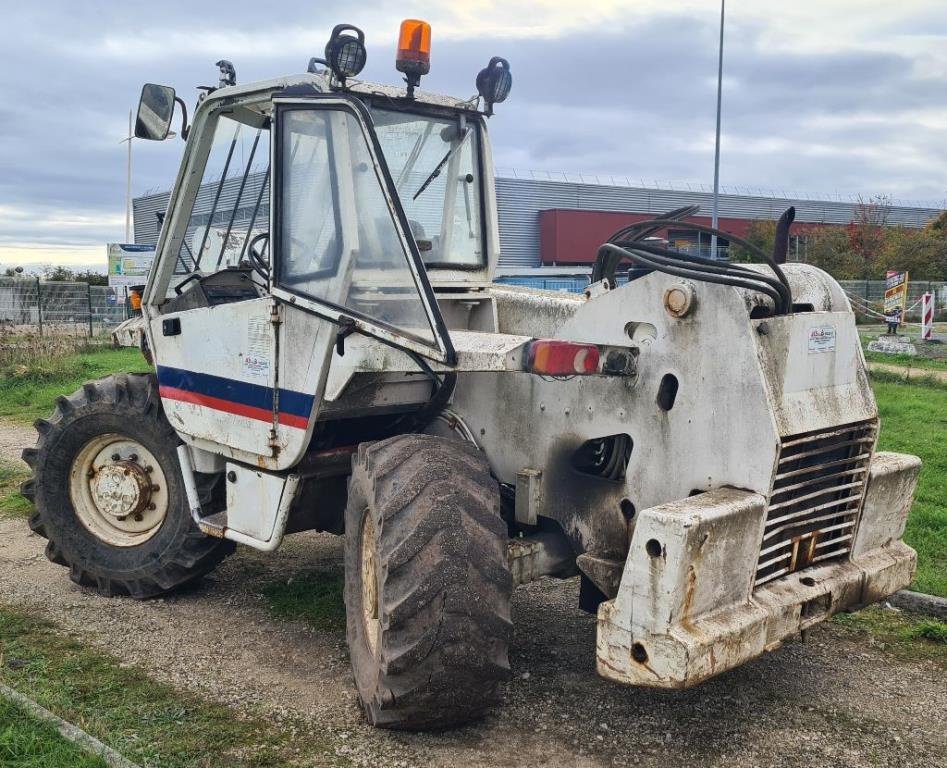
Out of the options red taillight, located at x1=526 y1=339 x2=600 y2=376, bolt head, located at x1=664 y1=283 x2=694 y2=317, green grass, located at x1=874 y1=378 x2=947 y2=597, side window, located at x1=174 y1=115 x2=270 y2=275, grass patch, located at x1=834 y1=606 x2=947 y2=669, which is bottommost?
grass patch, located at x1=834 y1=606 x2=947 y2=669

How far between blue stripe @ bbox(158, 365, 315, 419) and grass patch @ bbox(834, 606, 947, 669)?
2904 mm

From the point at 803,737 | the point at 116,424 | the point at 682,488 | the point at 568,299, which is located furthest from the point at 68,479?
the point at 803,737

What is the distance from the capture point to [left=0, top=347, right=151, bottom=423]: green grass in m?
14.2

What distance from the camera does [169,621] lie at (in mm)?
5734

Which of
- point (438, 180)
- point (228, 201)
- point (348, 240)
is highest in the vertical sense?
point (438, 180)

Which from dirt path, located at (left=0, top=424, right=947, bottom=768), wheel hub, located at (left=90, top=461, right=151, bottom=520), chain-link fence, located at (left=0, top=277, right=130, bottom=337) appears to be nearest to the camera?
dirt path, located at (left=0, top=424, right=947, bottom=768)

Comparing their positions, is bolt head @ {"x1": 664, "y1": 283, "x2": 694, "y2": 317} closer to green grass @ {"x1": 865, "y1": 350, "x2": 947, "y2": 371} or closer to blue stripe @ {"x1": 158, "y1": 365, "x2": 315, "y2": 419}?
blue stripe @ {"x1": 158, "y1": 365, "x2": 315, "y2": 419}

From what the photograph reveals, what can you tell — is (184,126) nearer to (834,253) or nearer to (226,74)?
(226,74)

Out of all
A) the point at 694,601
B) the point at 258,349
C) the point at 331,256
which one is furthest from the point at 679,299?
the point at 258,349

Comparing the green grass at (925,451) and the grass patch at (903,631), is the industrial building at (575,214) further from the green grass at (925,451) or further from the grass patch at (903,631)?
the grass patch at (903,631)

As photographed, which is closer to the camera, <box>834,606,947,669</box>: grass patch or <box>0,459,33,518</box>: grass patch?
<box>834,606,947,669</box>: grass patch

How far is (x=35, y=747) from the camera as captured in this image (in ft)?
13.2

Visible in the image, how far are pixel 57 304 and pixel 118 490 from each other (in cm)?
2417

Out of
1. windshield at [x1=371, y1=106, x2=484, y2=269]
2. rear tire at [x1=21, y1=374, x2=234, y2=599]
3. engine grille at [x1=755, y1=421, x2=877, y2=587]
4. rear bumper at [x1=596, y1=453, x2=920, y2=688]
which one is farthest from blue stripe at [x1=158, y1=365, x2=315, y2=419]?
engine grille at [x1=755, y1=421, x2=877, y2=587]
